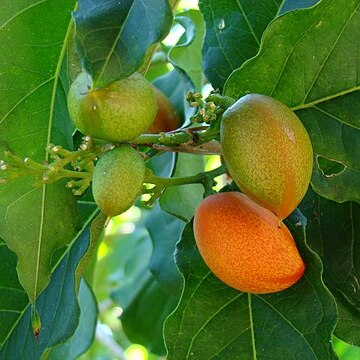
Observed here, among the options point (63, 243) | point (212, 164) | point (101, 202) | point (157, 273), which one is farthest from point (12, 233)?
point (212, 164)

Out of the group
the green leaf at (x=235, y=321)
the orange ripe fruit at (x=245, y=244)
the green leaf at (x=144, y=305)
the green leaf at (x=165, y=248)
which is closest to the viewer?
the orange ripe fruit at (x=245, y=244)

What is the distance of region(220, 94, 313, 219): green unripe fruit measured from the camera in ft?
4.04

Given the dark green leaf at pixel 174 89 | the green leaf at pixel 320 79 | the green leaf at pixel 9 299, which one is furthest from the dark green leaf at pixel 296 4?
the green leaf at pixel 9 299

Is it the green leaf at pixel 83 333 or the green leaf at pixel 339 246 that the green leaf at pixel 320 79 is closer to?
the green leaf at pixel 339 246

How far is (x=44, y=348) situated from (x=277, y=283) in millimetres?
550

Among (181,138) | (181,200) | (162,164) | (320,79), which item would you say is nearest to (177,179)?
(181,138)

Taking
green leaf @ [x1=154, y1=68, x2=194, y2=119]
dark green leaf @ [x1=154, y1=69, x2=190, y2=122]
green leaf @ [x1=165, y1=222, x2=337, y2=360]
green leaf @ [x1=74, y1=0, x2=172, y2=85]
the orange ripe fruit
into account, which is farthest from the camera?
dark green leaf @ [x1=154, y1=69, x2=190, y2=122]

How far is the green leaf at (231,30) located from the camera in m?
1.73

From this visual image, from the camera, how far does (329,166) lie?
1.57 metres

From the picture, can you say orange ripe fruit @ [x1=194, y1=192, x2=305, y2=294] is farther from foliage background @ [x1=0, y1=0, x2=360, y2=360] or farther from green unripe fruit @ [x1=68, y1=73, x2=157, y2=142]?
green unripe fruit @ [x1=68, y1=73, x2=157, y2=142]

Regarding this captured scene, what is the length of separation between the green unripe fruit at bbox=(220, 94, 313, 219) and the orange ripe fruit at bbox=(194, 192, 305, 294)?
0.34 feet

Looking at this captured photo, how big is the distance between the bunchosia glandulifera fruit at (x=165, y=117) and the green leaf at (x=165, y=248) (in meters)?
0.51

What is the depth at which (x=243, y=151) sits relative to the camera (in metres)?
1.24

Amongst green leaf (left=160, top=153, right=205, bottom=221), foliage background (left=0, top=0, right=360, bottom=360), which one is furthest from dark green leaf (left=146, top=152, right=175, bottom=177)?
foliage background (left=0, top=0, right=360, bottom=360)
